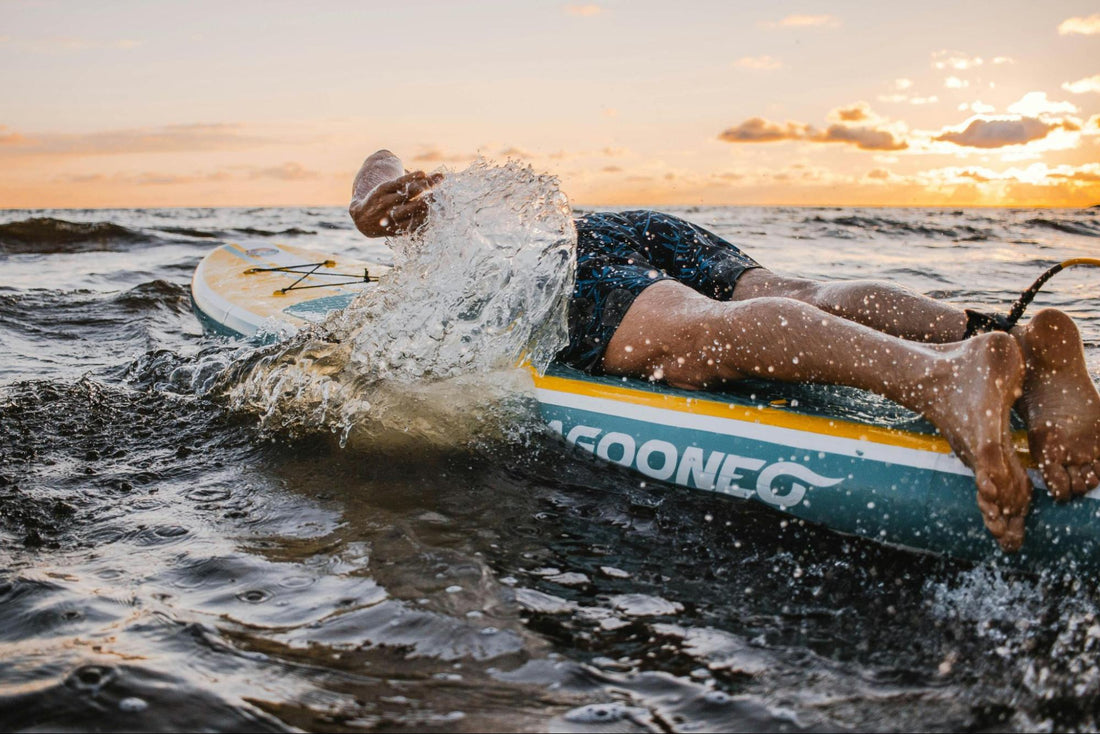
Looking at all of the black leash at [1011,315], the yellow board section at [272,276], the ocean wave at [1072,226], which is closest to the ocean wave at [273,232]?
the yellow board section at [272,276]

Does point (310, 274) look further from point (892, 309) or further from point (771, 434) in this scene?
point (892, 309)

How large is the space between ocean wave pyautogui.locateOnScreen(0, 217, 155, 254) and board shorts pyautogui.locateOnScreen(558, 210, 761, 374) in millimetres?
12792

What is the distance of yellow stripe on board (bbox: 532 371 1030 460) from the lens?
8.77 ft

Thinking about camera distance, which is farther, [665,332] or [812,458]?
[665,332]

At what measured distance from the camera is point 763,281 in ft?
11.5

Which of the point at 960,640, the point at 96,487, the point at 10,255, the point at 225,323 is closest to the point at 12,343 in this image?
the point at 225,323

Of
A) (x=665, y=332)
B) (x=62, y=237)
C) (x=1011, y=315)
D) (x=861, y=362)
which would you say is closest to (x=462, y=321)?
(x=665, y=332)

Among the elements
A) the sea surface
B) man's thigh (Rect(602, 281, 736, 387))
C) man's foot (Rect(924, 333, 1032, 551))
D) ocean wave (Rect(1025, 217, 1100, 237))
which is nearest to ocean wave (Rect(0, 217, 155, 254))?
the sea surface

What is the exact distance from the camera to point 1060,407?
7.97 feet

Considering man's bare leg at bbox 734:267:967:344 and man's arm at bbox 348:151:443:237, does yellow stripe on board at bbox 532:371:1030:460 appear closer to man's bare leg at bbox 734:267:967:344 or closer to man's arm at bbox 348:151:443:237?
man's bare leg at bbox 734:267:967:344

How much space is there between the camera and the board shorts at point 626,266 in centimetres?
329

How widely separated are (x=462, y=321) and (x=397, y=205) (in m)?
0.59

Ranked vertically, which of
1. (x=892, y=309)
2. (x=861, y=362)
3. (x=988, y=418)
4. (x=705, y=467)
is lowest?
(x=705, y=467)

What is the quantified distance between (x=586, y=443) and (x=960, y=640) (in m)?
1.54
